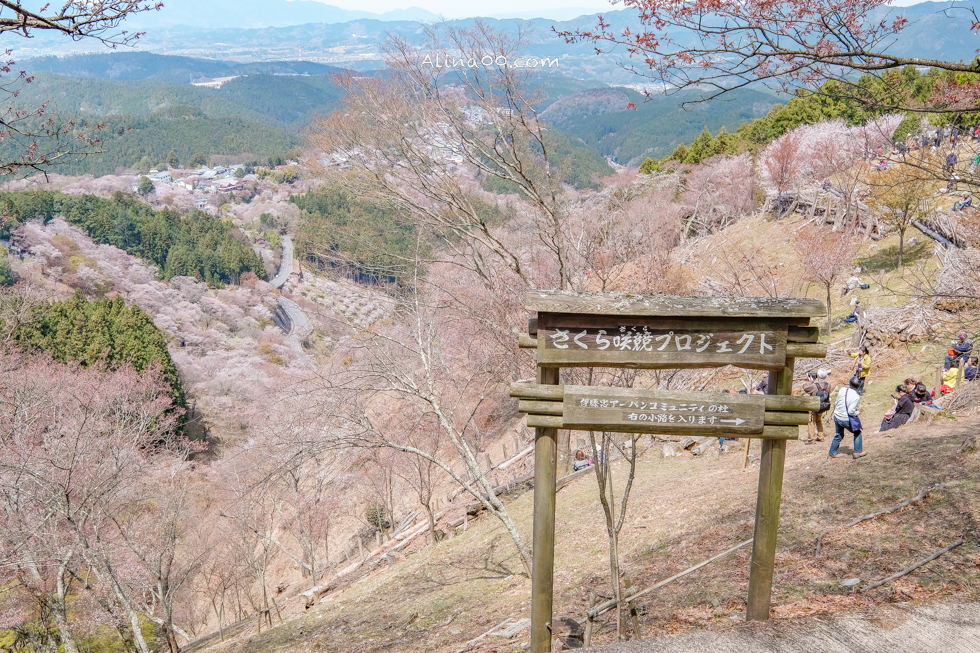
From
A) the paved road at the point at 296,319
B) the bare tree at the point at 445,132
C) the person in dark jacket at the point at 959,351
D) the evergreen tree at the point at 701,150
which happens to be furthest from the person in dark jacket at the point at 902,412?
the paved road at the point at 296,319

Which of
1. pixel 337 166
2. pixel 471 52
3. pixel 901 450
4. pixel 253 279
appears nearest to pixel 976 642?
pixel 901 450

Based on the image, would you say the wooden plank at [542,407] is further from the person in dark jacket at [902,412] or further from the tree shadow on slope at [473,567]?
the person in dark jacket at [902,412]

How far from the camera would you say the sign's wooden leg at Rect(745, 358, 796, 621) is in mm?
3284

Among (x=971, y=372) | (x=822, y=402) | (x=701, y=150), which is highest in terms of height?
(x=701, y=150)

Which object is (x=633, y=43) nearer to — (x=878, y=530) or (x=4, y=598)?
(x=878, y=530)

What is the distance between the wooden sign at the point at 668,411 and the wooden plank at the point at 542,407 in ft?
0.27

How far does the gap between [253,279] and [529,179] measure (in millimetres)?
43022

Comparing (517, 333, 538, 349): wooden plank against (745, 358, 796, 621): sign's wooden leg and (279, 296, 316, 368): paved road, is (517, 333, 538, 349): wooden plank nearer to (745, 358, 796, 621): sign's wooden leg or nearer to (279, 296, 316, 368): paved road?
(745, 358, 796, 621): sign's wooden leg

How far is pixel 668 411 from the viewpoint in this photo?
124 inches

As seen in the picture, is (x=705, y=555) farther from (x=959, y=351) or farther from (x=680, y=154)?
(x=680, y=154)
